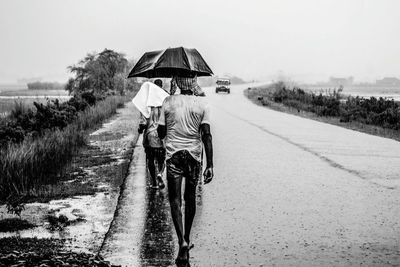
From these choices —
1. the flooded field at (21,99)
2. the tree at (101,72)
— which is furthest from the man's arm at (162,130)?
the tree at (101,72)

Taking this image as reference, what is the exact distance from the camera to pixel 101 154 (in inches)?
533

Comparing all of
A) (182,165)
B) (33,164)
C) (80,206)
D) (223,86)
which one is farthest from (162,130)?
(223,86)

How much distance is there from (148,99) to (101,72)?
3961cm

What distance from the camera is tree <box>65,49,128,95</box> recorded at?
47.4 meters

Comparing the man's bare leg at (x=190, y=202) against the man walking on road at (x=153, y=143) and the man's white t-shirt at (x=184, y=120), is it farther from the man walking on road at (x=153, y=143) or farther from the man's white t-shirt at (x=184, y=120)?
the man walking on road at (x=153, y=143)

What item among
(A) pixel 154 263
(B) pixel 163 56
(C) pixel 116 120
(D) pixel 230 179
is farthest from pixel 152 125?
(C) pixel 116 120

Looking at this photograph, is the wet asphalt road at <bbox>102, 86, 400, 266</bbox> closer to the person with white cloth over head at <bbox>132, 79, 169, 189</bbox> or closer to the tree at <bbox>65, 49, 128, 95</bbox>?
the person with white cloth over head at <bbox>132, 79, 169, 189</bbox>

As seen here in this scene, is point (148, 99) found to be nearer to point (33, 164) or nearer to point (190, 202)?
point (33, 164)

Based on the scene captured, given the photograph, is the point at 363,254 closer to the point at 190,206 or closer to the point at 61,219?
the point at 190,206

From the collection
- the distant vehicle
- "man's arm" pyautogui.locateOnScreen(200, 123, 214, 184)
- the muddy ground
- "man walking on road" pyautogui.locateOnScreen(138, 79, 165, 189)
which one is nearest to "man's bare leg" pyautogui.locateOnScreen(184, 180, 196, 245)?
"man's arm" pyautogui.locateOnScreen(200, 123, 214, 184)

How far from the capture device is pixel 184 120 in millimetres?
5574

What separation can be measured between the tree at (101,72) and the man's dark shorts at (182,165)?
41542mm

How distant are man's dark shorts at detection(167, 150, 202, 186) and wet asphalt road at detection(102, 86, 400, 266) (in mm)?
822

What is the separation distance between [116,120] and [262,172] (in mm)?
14530
